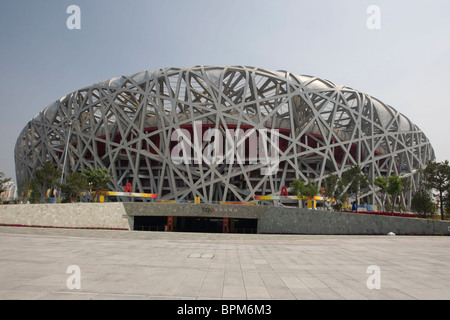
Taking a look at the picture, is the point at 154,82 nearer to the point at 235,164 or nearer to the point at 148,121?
the point at 148,121

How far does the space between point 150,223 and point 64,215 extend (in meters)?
11.3

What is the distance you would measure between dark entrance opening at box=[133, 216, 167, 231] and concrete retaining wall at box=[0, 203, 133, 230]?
397 cm

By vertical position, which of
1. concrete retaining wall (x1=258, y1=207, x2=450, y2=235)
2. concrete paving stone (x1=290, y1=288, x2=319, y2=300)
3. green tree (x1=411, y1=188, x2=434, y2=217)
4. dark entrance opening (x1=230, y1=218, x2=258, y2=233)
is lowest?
dark entrance opening (x1=230, y1=218, x2=258, y2=233)

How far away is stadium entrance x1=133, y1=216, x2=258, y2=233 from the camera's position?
117ft

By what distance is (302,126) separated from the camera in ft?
152

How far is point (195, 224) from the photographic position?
124ft

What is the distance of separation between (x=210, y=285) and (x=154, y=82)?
4292 centimetres

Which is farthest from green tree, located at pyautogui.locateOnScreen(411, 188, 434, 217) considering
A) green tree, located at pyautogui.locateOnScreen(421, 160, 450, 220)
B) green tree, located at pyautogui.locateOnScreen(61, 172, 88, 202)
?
green tree, located at pyautogui.locateOnScreen(61, 172, 88, 202)

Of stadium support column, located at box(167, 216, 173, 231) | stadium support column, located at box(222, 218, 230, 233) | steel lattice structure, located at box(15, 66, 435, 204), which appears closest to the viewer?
stadium support column, located at box(167, 216, 173, 231)

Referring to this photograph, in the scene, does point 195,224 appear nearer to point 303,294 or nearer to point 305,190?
point 305,190

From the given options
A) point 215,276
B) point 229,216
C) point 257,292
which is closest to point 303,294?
point 257,292

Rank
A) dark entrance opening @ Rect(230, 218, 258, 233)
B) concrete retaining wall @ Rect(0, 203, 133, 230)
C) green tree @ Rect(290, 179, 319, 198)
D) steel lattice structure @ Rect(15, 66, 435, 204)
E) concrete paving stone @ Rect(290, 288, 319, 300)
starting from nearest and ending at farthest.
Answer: concrete paving stone @ Rect(290, 288, 319, 300) → concrete retaining wall @ Rect(0, 203, 133, 230) → green tree @ Rect(290, 179, 319, 198) → dark entrance opening @ Rect(230, 218, 258, 233) → steel lattice structure @ Rect(15, 66, 435, 204)

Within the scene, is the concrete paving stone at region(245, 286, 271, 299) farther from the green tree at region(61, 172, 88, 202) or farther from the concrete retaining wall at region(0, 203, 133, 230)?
the green tree at region(61, 172, 88, 202)
